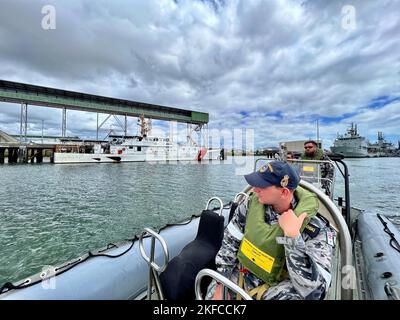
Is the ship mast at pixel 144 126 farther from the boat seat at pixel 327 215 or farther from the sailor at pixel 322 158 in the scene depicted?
the boat seat at pixel 327 215

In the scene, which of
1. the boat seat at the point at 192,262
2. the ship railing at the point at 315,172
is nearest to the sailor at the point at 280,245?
the boat seat at the point at 192,262

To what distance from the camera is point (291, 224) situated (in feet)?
3.17

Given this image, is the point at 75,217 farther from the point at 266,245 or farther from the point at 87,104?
the point at 87,104

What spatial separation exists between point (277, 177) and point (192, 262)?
0.90 metres

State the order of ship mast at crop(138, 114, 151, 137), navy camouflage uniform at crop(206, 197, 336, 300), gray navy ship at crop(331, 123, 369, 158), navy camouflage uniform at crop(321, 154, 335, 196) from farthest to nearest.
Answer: gray navy ship at crop(331, 123, 369, 158) < ship mast at crop(138, 114, 151, 137) < navy camouflage uniform at crop(321, 154, 335, 196) < navy camouflage uniform at crop(206, 197, 336, 300)

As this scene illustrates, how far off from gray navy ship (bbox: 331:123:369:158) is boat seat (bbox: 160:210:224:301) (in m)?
60.8

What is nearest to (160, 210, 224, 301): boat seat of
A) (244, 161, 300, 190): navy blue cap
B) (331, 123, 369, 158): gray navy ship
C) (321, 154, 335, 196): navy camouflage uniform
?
(244, 161, 300, 190): navy blue cap

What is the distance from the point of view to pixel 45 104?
34.2 meters

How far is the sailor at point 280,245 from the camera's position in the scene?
97 centimetres

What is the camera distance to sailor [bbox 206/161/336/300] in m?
0.97

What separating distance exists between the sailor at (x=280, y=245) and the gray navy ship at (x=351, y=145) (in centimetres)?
6107

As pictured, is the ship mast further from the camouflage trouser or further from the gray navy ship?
the gray navy ship
